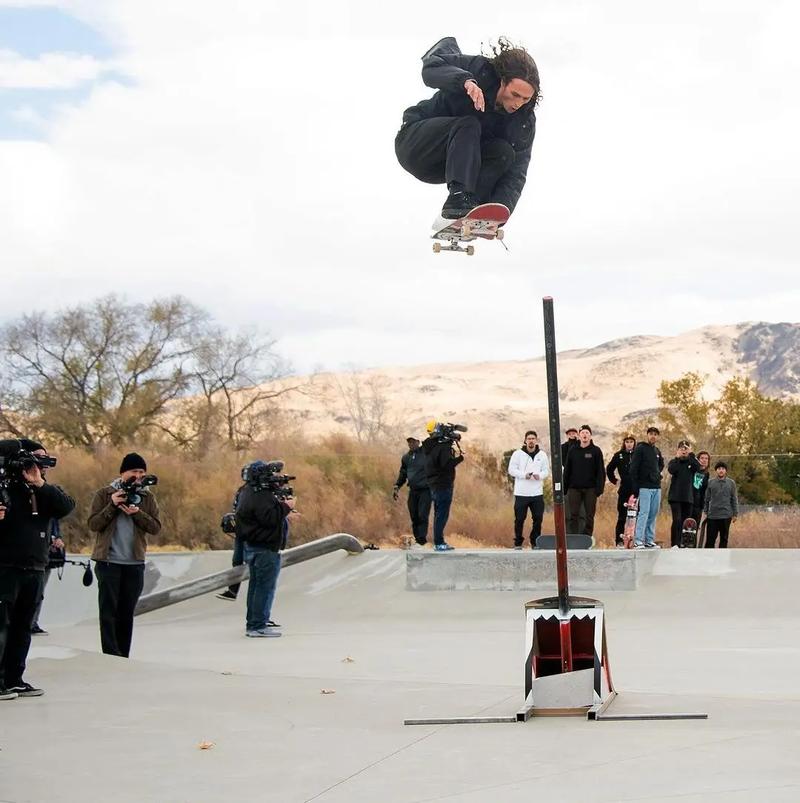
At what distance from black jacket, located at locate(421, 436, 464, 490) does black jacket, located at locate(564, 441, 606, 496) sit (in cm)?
146

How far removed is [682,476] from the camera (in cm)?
1577

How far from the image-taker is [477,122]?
24.3ft

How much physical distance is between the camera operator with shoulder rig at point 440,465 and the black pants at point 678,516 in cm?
300

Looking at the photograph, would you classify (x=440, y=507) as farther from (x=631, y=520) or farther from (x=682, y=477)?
(x=682, y=477)

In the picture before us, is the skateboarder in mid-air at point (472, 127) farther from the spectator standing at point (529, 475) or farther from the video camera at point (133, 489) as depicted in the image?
the spectator standing at point (529, 475)

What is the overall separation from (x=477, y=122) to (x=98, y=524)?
4.44 m

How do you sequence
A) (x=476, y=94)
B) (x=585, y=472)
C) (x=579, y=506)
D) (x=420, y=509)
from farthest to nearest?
1. (x=420, y=509)
2. (x=579, y=506)
3. (x=585, y=472)
4. (x=476, y=94)

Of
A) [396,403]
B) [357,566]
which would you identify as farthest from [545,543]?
[396,403]

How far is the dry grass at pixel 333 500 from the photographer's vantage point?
23.5 metres

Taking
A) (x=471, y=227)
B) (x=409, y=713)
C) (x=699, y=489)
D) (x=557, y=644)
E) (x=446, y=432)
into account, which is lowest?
(x=409, y=713)

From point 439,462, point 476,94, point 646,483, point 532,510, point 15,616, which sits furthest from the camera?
point 532,510

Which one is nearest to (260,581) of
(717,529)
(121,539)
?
(121,539)

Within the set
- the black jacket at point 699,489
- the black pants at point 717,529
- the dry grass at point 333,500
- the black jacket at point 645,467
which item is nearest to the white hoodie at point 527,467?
the black jacket at point 645,467

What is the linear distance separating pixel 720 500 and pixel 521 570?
3.30 m
